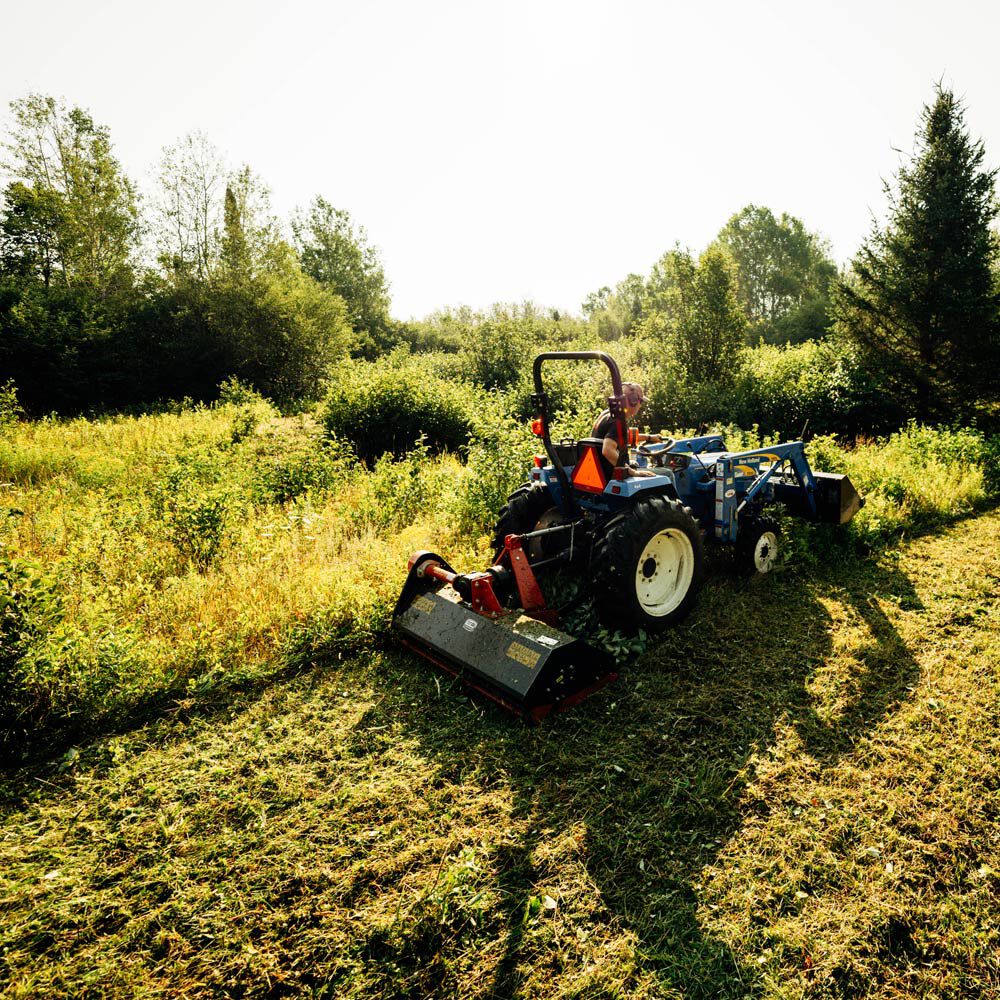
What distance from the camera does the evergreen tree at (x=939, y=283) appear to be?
12633mm

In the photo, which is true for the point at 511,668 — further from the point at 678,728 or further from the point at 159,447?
the point at 159,447

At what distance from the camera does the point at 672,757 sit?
337 centimetres

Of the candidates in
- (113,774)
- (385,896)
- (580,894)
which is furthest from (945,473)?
(113,774)

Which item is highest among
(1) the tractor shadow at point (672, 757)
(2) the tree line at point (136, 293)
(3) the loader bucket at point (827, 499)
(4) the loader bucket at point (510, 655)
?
(2) the tree line at point (136, 293)

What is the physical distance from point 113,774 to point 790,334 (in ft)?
139

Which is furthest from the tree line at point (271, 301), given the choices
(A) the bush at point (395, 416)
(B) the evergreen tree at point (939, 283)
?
(A) the bush at point (395, 416)

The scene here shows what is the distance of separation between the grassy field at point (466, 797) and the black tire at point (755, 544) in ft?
0.72

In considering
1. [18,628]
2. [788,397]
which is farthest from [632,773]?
[788,397]

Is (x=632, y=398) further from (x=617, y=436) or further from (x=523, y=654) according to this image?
(x=523, y=654)

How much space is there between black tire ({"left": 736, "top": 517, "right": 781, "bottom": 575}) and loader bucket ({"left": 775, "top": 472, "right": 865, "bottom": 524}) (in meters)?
0.75

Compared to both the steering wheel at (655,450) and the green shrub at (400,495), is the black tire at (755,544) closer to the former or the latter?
the steering wheel at (655,450)

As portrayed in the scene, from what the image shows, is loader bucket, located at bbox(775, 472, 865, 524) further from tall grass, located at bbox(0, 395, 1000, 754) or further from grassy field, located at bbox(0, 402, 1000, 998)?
grassy field, located at bbox(0, 402, 1000, 998)

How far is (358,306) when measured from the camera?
3966 cm

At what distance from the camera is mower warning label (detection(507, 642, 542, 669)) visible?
11.7 feet
